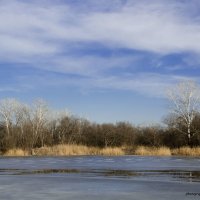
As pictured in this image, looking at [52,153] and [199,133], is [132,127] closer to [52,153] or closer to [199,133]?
[199,133]

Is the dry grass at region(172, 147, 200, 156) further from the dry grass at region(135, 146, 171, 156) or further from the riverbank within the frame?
the dry grass at region(135, 146, 171, 156)

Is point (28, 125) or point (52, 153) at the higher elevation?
point (28, 125)

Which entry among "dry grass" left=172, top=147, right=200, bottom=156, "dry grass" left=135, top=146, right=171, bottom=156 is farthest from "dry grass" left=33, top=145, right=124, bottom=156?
"dry grass" left=172, top=147, right=200, bottom=156

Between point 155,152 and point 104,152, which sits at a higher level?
point 104,152

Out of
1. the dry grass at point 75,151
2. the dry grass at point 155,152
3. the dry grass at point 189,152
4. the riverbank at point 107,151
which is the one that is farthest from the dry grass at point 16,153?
the dry grass at point 189,152

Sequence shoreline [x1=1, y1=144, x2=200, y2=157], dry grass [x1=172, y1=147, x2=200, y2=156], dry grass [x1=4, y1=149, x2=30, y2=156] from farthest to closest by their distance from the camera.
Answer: dry grass [x1=4, y1=149, x2=30, y2=156] < shoreline [x1=1, y1=144, x2=200, y2=157] < dry grass [x1=172, y1=147, x2=200, y2=156]

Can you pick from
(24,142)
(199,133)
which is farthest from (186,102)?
(24,142)

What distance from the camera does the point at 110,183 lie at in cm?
1750

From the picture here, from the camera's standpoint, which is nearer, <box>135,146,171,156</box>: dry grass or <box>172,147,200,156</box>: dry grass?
<box>172,147,200,156</box>: dry grass

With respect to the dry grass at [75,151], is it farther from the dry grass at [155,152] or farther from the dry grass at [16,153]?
the dry grass at [155,152]

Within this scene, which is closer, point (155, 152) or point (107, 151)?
point (155, 152)

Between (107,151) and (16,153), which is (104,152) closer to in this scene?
(107,151)

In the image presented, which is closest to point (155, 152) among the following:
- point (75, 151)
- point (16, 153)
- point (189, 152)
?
point (189, 152)

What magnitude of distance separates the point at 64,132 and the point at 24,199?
63.3 metres
